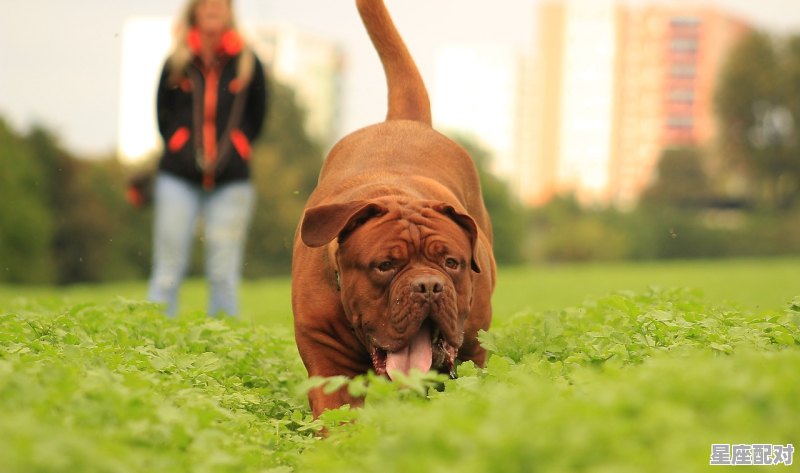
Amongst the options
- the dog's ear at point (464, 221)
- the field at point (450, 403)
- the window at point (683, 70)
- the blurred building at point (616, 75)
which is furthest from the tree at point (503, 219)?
the window at point (683, 70)

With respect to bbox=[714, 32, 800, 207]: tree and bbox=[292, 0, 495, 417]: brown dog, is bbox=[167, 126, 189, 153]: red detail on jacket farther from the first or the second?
bbox=[714, 32, 800, 207]: tree

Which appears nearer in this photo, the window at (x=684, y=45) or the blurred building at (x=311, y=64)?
the blurred building at (x=311, y=64)

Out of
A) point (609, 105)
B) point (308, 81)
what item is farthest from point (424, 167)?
point (609, 105)

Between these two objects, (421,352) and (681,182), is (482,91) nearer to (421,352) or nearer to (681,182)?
(681,182)

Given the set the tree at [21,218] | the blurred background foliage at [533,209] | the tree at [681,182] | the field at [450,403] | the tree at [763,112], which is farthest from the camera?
the tree at [681,182]

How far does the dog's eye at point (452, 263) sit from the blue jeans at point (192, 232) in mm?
4166

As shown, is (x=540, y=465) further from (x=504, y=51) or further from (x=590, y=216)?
(x=504, y=51)

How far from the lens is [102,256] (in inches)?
1718

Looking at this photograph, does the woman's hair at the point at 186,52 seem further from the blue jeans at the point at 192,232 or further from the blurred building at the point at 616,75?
the blurred building at the point at 616,75

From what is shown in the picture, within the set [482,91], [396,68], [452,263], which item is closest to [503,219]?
[396,68]

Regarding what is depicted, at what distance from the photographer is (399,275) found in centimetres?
483

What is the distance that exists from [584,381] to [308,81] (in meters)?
97.6

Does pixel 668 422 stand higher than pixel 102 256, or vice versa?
pixel 668 422

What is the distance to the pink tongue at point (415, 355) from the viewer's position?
4.89 m
